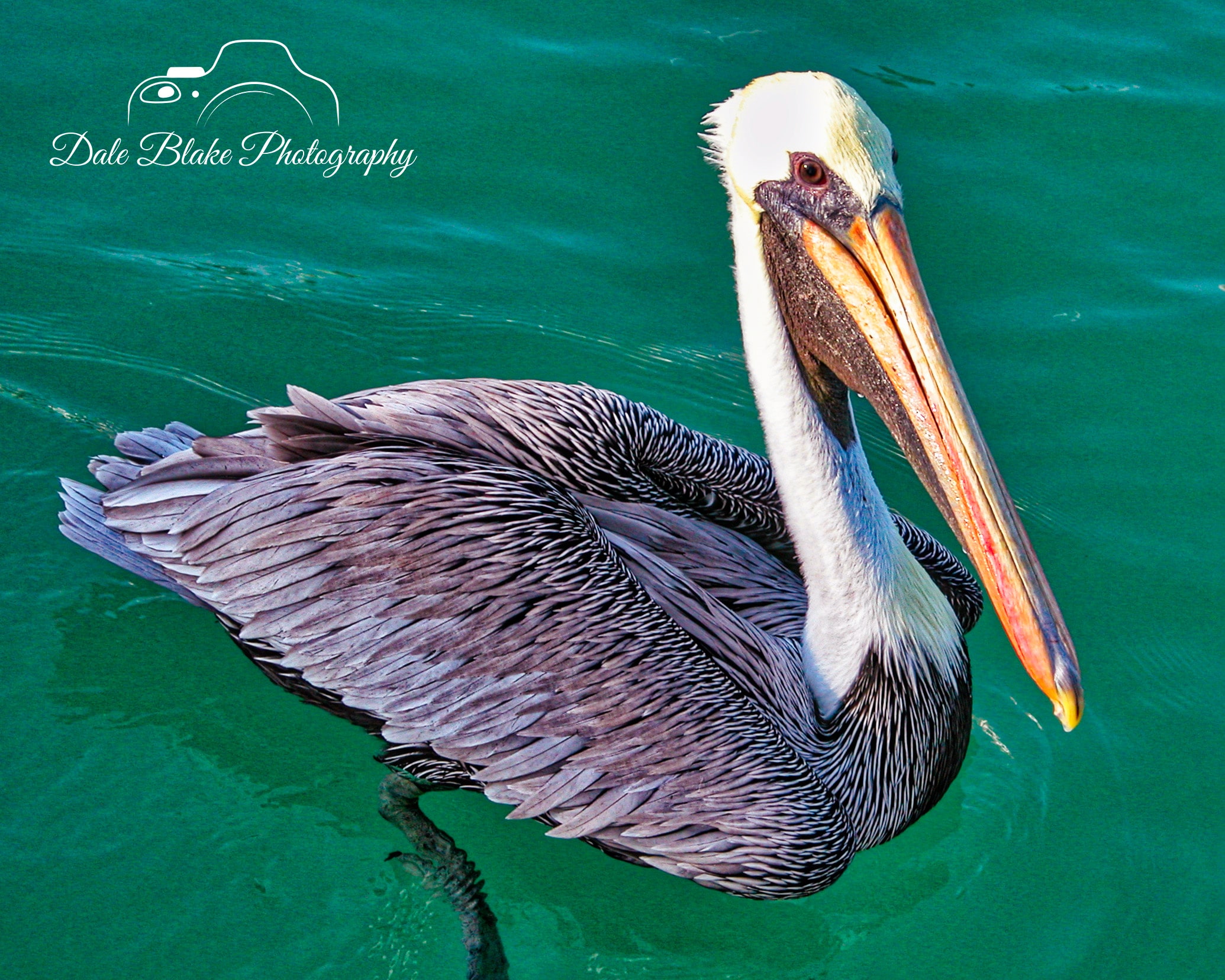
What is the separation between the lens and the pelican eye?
3170 mm

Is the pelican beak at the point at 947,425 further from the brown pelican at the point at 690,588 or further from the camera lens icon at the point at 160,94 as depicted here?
the camera lens icon at the point at 160,94

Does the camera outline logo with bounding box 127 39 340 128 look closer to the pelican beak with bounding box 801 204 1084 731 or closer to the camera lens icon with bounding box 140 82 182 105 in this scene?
the camera lens icon with bounding box 140 82 182 105

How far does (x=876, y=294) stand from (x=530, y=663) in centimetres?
122

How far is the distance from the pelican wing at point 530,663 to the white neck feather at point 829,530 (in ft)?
0.99

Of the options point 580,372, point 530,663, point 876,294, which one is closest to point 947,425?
point 876,294

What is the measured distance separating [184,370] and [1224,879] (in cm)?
380

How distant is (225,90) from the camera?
20.3ft

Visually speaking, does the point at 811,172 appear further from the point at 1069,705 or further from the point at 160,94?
the point at 160,94

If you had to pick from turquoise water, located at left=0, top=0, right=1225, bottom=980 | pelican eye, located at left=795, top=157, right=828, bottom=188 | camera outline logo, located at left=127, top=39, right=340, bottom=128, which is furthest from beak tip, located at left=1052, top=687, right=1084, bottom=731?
camera outline logo, located at left=127, top=39, right=340, bottom=128

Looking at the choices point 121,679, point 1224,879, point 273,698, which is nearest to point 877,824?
point 1224,879

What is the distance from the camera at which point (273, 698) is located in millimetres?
4062

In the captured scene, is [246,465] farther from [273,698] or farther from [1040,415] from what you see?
[1040,415]

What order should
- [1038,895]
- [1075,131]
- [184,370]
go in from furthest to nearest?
[1075,131], [184,370], [1038,895]

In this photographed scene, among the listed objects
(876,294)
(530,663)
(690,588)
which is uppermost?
(876,294)
